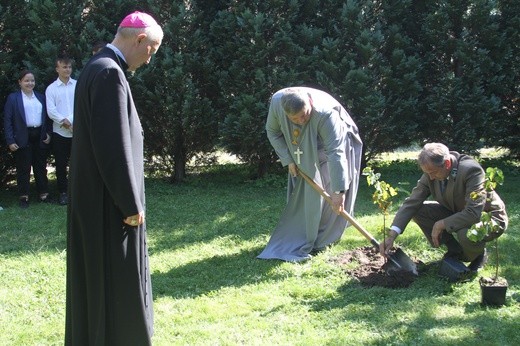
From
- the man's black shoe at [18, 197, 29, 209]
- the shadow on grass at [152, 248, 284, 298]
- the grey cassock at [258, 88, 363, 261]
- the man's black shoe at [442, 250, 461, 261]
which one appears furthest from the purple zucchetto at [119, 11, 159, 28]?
the man's black shoe at [18, 197, 29, 209]

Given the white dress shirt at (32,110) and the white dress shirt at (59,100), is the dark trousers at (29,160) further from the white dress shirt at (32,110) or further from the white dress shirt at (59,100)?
the white dress shirt at (59,100)

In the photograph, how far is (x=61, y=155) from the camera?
28.7 feet

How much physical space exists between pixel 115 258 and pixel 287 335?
5.15ft

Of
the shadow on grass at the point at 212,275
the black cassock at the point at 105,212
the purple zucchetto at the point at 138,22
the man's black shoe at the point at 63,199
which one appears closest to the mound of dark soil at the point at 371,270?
the shadow on grass at the point at 212,275

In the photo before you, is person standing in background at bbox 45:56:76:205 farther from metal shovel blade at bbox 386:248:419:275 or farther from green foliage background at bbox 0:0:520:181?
metal shovel blade at bbox 386:248:419:275

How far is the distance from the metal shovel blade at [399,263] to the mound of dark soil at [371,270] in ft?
0.07

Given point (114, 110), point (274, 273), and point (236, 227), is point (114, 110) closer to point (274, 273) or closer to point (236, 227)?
point (274, 273)

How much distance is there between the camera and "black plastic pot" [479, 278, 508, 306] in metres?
4.62

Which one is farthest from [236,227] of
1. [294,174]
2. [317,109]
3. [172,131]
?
[172,131]

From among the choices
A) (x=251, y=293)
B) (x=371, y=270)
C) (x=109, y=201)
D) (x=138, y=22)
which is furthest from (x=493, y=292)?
(x=138, y=22)

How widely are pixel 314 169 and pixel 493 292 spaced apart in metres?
2.11

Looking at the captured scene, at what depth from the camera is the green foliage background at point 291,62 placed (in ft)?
30.1

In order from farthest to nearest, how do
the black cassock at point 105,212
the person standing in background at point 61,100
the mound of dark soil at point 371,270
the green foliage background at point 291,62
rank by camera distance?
1. the green foliage background at point 291,62
2. the person standing in background at point 61,100
3. the mound of dark soil at point 371,270
4. the black cassock at point 105,212

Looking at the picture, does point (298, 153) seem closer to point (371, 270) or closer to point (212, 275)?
point (371, 270)
